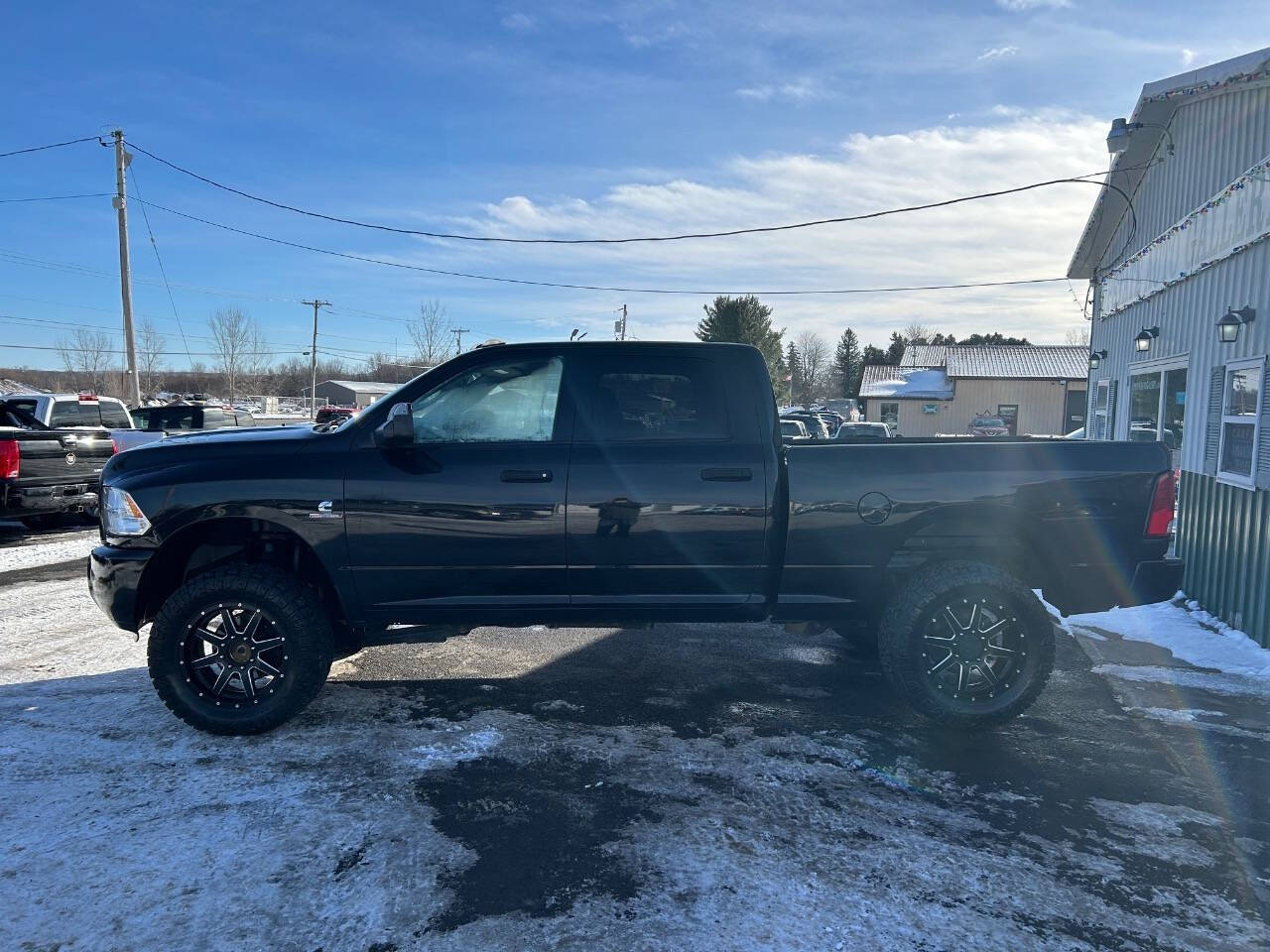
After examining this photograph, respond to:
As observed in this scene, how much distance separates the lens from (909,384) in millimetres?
43188

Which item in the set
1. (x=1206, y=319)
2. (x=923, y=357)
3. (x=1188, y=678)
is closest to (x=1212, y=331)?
(x=1206, y=319)

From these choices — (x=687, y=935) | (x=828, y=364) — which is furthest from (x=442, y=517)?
(x=828, y=364)

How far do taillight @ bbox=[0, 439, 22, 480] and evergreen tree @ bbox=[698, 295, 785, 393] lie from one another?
42608 millimetres

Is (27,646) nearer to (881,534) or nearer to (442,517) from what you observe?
(442,517)

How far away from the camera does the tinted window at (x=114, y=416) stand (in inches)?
566

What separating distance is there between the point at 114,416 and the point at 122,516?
41.5 ft

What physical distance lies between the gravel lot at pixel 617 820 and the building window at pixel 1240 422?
302 cm

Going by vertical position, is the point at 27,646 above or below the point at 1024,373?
below

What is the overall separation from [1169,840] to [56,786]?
4.69 meters

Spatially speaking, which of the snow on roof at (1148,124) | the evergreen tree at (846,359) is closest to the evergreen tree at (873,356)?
the evergreen tree at (846,359)

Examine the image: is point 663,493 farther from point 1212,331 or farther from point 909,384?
point 909,384

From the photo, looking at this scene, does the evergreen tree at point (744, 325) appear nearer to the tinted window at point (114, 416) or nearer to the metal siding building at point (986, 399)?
the metal siding building at point (986, 399)

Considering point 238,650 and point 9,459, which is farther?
point 9,459

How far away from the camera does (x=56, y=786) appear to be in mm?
3490
